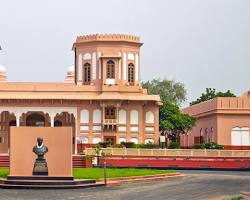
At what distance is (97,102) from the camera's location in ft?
199

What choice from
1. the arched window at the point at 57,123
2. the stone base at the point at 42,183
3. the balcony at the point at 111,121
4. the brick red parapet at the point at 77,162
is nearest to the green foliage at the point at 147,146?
the balcony at the point at 111,121

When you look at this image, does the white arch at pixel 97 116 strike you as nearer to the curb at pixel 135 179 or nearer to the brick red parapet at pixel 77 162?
the brick red parapet at pixel 77 162

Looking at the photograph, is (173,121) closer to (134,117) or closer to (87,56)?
(134,117)

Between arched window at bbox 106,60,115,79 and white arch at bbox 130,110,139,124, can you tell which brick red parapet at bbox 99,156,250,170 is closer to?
white arch at bbox 130,110,139,124

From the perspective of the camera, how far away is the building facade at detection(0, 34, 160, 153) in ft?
197

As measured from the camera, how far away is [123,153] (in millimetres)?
52688

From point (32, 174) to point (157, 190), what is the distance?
5.94 metres

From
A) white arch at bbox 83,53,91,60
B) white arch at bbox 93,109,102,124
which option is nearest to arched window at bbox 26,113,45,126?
white arch at bbox 93,109,102,124

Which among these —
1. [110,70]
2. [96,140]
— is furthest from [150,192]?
[110,70]

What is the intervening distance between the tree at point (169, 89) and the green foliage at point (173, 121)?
72.4ft

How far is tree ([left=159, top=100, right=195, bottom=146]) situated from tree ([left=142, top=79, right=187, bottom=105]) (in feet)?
72.4

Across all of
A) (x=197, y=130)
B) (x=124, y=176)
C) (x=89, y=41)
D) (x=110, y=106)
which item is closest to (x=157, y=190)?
(x=124, y=176)

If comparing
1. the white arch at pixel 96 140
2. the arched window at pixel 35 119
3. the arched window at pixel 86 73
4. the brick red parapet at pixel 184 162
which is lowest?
the brick red parapet at pixel 184 162

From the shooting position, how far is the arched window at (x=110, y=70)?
6244cm
